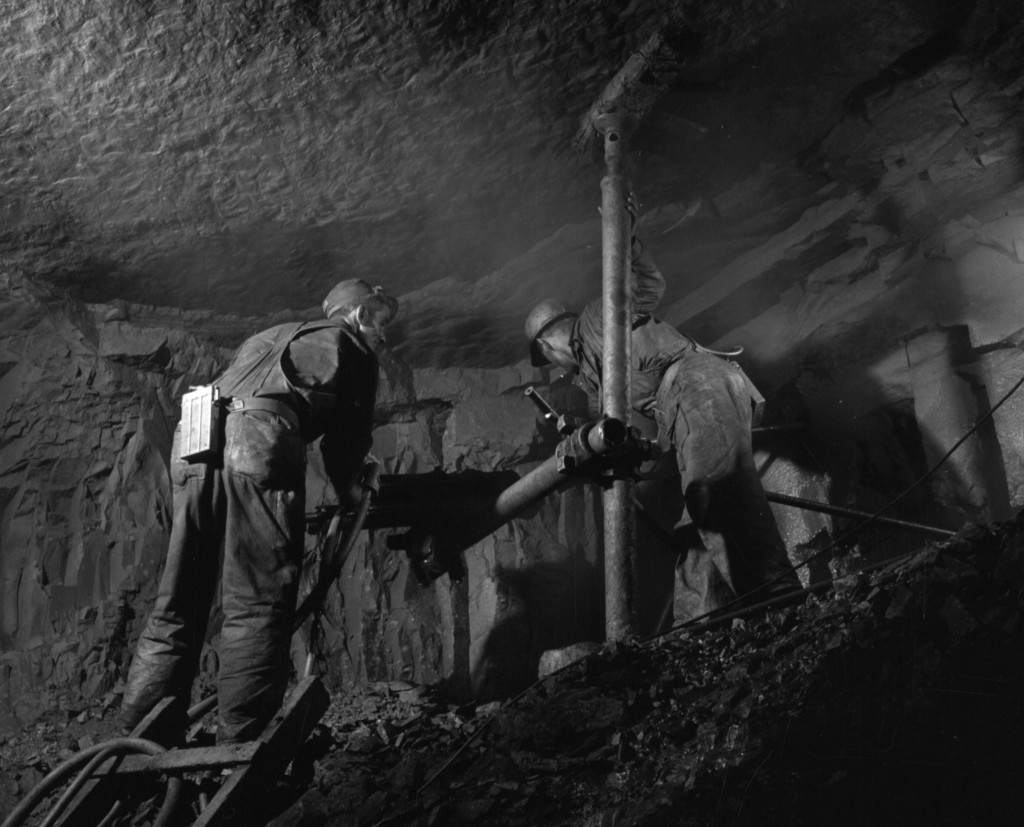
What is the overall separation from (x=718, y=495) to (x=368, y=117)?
9.70ft

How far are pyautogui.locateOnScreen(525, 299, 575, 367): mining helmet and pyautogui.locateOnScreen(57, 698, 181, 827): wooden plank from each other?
11.7 ft

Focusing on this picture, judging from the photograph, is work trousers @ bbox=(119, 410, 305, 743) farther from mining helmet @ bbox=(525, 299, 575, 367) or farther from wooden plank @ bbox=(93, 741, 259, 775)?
mining helmet @ bbox=(525, 299, 575, 367)

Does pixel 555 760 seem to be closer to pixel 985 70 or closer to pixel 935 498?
pixel 935 498

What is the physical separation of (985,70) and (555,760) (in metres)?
4.62

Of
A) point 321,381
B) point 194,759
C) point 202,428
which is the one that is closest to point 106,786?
point 194,759

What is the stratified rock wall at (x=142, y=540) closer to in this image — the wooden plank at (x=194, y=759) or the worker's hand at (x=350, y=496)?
the worker's hand at (x=350, y=496)

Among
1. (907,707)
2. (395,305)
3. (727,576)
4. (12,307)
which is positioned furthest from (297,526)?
(12,307)

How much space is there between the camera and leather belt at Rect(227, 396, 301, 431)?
403cm

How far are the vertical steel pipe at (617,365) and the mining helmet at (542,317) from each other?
45.0 inches

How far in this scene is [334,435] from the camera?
15.6 ft

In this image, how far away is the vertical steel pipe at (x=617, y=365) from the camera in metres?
4.24

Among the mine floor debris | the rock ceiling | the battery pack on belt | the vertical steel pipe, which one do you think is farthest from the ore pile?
the rock ceiling

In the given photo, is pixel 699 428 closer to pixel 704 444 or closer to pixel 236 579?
pixel 704 444

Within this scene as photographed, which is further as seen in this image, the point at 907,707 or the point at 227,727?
the point at 227,727
